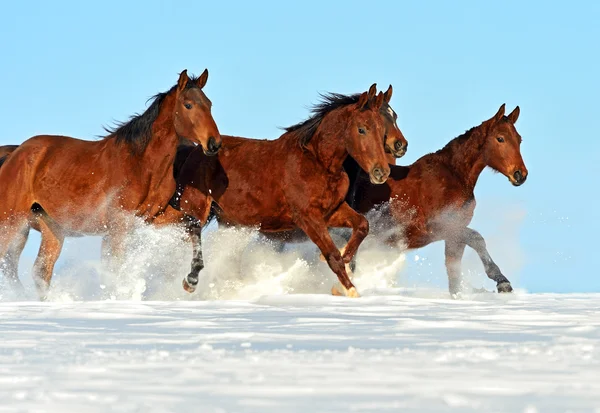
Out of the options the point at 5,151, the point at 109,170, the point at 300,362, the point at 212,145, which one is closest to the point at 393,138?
the point at 212,145

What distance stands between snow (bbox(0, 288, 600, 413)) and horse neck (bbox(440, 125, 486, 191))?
4.29 metres

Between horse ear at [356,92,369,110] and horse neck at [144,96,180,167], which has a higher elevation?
horse ear at [356,92,369,110]

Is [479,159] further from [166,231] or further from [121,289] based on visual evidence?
[121,289]

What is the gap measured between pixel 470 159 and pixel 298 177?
2.37 metres

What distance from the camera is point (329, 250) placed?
30.9 ft

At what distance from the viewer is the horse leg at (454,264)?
11.1 m

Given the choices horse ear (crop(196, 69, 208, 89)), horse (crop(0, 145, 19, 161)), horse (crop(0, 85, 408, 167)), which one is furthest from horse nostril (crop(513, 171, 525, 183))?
horse (crop(0, 145, 19, 161))

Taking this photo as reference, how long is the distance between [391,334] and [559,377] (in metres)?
1.64

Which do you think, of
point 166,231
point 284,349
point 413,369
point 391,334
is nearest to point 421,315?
point 391,334

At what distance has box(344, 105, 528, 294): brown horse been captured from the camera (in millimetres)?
10891

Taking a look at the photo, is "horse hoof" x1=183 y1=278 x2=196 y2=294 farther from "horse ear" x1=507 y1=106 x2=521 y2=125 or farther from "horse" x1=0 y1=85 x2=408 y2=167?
"horse ear" x1=507 y1=106 x2=521 y2=125

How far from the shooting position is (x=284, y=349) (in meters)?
4.56

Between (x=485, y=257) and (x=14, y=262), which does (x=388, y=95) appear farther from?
(x=14, y=262)

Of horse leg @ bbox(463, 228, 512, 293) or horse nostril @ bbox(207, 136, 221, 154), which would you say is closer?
Answer: horse nostril @ bbox(207, 136, 221, 154)
